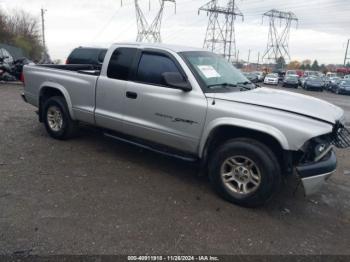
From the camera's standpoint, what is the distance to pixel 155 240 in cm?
336

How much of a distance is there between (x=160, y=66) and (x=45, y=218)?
2466 mm

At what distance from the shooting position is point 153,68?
16.1ft

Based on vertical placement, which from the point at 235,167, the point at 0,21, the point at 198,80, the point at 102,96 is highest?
the point at 0,21

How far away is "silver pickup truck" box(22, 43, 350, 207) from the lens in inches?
152

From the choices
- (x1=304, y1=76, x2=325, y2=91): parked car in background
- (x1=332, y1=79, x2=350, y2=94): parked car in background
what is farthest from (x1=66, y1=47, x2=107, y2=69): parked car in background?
(x1=304, y1=76, x2=325, y2=91): parked car in background

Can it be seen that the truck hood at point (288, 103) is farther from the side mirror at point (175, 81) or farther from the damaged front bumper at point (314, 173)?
the damaged front bumper at point (314, 173)

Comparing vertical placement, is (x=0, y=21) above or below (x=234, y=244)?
above

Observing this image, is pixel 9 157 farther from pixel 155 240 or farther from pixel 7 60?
pixel 7 60

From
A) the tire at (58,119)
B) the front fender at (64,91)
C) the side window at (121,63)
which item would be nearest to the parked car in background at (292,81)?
the tire at (58,119)

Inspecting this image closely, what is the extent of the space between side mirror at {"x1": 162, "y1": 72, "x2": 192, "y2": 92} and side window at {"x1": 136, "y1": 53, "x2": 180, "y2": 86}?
0.25 metres

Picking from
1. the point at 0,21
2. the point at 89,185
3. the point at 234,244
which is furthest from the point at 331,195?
the point at 0,21

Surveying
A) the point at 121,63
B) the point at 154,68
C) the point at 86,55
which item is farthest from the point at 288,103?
the point at 86,55

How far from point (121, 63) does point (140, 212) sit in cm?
241

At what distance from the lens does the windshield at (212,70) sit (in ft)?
15.0
